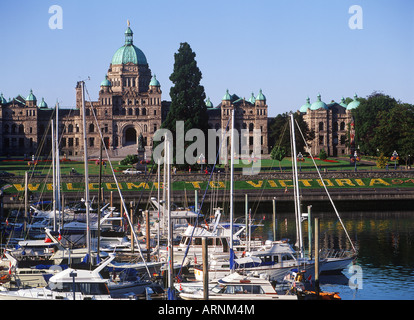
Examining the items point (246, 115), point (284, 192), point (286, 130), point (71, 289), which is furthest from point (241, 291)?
point (246, 115)

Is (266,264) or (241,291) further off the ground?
(266,264)

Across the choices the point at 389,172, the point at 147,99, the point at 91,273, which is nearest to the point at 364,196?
the point at 389,172

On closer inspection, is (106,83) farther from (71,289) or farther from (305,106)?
(71,289)

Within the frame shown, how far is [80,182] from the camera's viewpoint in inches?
3895

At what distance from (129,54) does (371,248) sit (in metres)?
132

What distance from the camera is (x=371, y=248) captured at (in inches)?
2283

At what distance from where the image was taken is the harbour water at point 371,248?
1730 inches

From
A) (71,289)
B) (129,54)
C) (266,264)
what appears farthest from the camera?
(129,54)

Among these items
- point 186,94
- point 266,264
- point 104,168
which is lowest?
point 266,264

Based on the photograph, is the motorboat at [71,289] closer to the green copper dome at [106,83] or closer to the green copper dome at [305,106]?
the green copper dome at [106,83]

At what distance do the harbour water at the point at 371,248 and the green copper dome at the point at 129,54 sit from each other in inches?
4276

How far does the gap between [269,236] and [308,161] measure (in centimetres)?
7104

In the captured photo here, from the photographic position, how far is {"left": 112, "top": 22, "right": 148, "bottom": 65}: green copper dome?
18050 cm

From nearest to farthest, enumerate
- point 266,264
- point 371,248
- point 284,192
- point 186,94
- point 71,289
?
point 71,289 < point 266,264 < point 371,248 < point 284,192 < point 186,94
